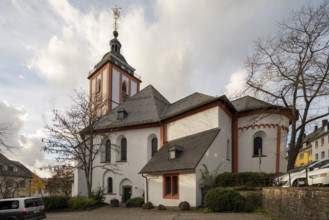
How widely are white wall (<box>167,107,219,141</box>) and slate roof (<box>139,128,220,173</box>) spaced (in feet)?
1.70

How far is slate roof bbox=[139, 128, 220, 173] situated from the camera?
2323 centimetres

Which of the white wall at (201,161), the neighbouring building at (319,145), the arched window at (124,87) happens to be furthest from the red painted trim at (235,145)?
the neighbouring building at (319,145)

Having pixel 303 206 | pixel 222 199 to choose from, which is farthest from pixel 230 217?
pixel 303 206

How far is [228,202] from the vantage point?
60.7 feet

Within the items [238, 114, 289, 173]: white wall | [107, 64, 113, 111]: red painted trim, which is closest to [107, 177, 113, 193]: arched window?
[107, 64, 113, 111]: red painted trim

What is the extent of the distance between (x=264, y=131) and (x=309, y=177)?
584 inches

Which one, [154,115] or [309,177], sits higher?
[154,115]

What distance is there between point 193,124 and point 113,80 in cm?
1878

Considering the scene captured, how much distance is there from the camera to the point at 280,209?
45.3 feet

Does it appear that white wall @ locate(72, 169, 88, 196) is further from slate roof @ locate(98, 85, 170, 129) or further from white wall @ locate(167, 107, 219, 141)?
white wall @ locate(167, 107, 219, 141)

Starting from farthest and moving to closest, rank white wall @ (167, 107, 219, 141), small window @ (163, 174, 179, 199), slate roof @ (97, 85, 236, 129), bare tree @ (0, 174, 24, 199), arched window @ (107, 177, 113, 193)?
bare tree @ (0, 174, 24, 199) → arched window @ (107, 177, 113, 193) → slate roof @ (97, 85, 236, 129) → white wall @ (167, 107, 219, 141) → small window @ (163, 174, 179, 199)

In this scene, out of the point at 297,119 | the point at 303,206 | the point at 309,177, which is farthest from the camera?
the point at 297,119

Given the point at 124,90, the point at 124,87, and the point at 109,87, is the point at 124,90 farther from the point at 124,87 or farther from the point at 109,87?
the point at 109,87

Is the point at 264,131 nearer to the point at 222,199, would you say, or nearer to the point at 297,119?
the point at 297,119
